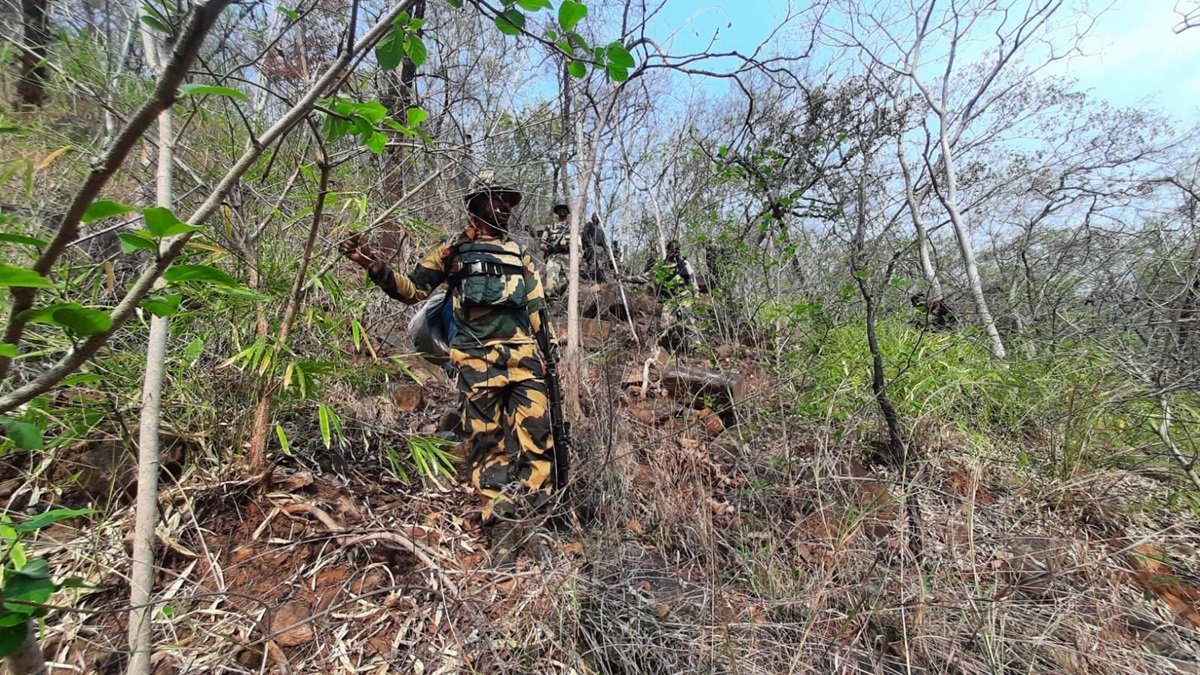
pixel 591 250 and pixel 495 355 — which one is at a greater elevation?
pixel 591 250

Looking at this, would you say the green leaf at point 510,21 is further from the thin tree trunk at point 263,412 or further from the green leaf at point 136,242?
the thin tree trunk at point 263,412

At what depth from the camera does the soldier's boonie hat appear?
2.46 metres

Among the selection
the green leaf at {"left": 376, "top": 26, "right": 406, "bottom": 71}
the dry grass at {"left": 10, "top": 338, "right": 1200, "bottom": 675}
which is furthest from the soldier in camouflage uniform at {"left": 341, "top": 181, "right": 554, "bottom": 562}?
the green leaf at {"left": 376, "top": 26, "right": 406, "bottom": 71}

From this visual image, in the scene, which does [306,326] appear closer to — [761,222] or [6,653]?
[6,653]

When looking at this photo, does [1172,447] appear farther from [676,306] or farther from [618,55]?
[618,55]

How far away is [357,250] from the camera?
2.23 metres

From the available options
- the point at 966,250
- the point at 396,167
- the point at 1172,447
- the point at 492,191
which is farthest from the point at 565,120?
the point at 966,250

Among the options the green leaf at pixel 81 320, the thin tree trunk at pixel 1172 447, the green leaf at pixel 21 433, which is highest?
the green leaf at pixel 81 320

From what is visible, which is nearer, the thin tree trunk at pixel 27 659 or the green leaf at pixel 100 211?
the green leaf at pixel 100 211

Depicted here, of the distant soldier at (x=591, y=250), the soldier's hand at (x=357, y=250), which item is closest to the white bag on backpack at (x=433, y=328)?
the soldier's hand at (x=357, y=250)

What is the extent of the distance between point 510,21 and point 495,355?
1.94 meters

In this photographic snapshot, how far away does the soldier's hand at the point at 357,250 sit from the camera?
2170 millimetres

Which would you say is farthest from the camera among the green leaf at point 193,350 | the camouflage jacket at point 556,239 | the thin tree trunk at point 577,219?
the camouflage jacket at point 556,239

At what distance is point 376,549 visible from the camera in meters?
2.04
